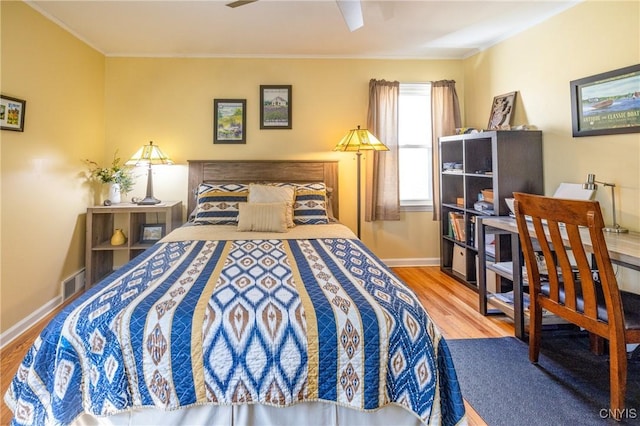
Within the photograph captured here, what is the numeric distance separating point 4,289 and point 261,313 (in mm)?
2296

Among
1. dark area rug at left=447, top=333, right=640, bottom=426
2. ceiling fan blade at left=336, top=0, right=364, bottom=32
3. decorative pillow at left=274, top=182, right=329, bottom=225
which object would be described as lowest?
dark area rug at left=447, top=333, right=640, bottom=426

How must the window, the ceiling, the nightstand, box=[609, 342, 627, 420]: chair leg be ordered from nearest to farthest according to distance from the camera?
1. box=[609, 342, 627, 420]: chair leg
2. the ceiling
3. the nightstand
4. the window

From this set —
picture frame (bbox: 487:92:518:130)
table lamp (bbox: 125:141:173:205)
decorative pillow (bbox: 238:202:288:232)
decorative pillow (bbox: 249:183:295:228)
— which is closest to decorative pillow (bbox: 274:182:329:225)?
decorative pillow (bbox: 249:183:295:228)

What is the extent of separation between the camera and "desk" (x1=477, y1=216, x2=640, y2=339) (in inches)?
65.7

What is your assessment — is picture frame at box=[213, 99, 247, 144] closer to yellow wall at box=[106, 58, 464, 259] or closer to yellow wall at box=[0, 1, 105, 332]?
yellow wall at box=[106, 58, 464, 259]

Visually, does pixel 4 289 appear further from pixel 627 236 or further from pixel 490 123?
pixel 490 123

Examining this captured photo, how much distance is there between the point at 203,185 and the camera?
3.36 m

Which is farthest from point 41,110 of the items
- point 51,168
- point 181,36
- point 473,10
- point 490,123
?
point 490,123

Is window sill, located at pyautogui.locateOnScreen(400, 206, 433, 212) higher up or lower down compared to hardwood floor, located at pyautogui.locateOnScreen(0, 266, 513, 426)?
higher up

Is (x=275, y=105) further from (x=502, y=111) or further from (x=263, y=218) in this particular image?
(x=502, y=111)

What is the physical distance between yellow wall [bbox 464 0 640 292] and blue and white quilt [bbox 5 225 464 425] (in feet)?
6.49

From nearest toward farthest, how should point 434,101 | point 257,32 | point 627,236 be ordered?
point 627,236 < point 257,32 < point 434,101

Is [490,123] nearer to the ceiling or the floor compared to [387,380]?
nearer to the ceiling

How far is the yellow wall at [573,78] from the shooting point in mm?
2223
